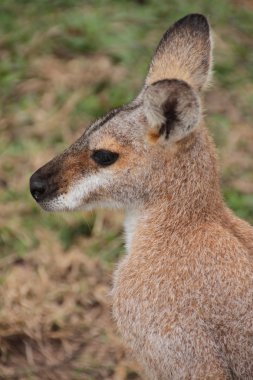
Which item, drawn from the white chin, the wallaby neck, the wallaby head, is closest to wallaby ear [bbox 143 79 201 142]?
the wallaby head

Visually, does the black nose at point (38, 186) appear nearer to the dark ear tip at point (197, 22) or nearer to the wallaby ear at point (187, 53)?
the wallaby ear at point (187, 53)

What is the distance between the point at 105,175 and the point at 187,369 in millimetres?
972

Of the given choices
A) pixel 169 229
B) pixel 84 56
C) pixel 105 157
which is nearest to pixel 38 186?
pixel 105 157

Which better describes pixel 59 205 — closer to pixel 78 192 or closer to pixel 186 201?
pixel 78 192

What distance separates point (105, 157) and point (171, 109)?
0.40 metres

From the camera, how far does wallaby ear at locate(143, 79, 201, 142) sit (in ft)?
12.6

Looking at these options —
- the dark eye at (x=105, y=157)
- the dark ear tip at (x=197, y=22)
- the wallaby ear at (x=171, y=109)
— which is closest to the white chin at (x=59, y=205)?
the dark eye at (x=105, y=157)

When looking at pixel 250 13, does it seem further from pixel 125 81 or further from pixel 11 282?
pixel 11 282

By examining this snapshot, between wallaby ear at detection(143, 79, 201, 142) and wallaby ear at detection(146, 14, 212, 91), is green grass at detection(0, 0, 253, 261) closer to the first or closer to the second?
wallaby ear at detection(146, 14, 212, 91)

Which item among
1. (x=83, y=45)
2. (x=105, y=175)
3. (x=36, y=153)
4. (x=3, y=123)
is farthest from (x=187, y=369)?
(x=83, y=45)

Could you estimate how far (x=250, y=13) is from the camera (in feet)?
26.2

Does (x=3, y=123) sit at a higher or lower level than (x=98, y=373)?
higher

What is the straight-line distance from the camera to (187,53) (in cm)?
445

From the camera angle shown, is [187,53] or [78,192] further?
[187,53]
